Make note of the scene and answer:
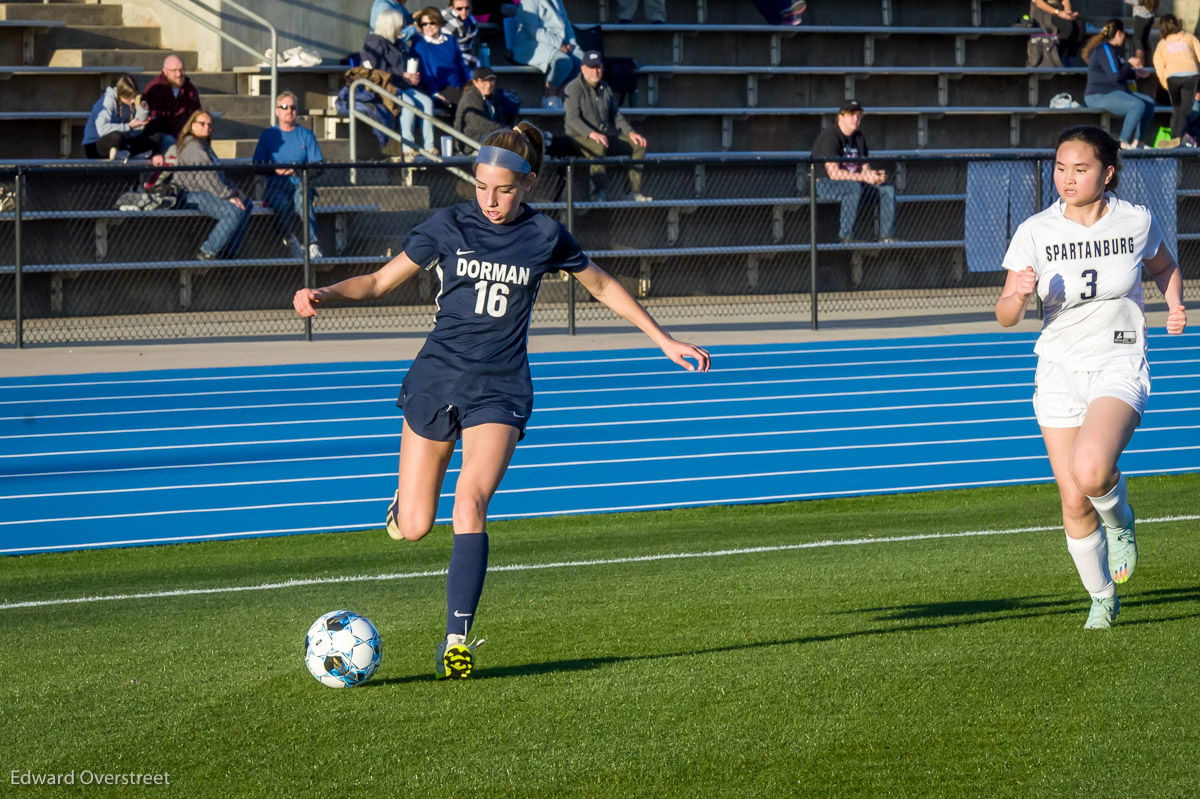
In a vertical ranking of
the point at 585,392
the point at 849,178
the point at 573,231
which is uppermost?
the point at 849,178

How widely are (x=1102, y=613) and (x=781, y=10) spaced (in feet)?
57.6

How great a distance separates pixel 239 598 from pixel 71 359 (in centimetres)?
767

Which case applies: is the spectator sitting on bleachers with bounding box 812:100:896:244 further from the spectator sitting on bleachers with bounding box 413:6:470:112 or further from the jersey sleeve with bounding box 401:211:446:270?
the jersey sleeve with bounding box 401:211:446:270

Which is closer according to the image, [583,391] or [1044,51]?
[583,391]

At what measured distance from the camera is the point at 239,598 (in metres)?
7.17

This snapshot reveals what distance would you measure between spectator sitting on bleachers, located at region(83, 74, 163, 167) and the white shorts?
41.1 ft

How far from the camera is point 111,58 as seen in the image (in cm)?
1869

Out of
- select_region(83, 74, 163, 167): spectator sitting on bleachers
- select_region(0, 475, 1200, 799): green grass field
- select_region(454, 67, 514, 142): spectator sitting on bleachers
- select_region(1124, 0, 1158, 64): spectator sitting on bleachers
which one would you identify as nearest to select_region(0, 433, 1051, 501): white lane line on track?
select_region(0, 475, 1200, 799): green grass field

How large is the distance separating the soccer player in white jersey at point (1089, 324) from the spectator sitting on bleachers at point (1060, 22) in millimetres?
18045

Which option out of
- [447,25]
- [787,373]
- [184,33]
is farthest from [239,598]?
[184,33]

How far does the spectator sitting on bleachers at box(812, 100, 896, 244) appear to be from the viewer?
674 inches

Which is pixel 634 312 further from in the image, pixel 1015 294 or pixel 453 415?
pixel 1015 294

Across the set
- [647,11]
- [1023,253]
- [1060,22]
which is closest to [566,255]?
[1023,253]

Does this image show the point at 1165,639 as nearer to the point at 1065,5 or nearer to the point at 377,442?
the point at 377,442
